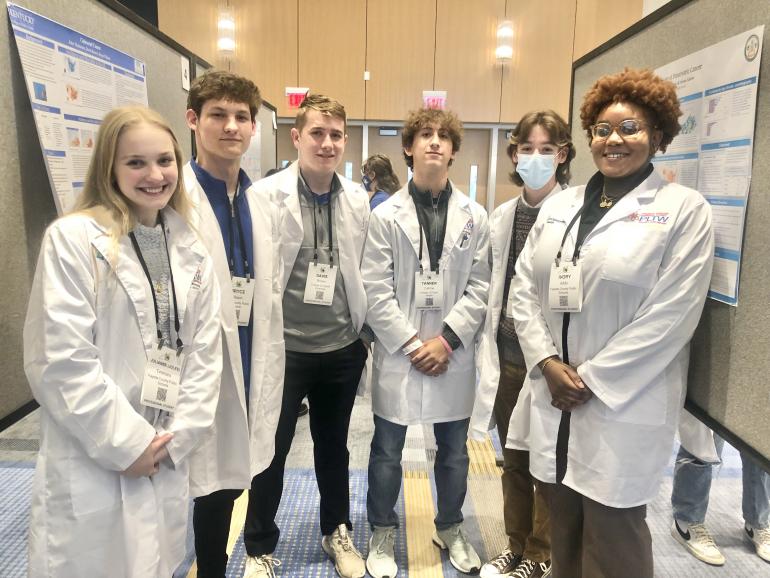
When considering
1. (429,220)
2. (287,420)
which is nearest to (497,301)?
(429,220)

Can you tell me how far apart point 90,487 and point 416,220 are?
126 centimetres

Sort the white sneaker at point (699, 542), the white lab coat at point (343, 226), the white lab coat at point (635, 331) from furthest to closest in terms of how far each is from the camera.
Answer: the white sneaker at point (699, 542), the white lab coat at point (343, 226), the white lab coat at point (635, 331)

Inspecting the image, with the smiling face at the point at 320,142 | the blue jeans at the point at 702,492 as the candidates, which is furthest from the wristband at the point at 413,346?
the blue jeans at the point at 702,492

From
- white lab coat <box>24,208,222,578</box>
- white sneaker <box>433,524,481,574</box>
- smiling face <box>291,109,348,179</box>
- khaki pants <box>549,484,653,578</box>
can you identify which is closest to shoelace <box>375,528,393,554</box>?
white sneaker <box>433,524,481,574</box>

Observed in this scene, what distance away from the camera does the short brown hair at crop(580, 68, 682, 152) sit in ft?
4.60

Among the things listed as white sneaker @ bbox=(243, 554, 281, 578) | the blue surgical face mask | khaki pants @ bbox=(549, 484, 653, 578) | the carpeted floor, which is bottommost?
the carpeted floor

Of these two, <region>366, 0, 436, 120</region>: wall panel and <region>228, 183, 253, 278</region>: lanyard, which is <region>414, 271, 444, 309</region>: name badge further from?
<region>366, 0, 436, 120</region>: wall panel

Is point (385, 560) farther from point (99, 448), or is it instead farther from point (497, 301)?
point (99, 448)

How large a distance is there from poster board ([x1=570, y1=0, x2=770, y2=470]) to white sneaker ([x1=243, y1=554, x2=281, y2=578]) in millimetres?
1535

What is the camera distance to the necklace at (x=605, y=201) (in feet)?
4.91

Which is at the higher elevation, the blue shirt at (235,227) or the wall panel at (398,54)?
the wall panel at (398,54)

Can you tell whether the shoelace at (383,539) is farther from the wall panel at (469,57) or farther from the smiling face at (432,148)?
the wall panel at (469,57)

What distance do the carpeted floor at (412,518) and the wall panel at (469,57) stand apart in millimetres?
3681

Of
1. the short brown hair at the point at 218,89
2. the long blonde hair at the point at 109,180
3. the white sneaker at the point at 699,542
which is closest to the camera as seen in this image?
the long blonde hair at the point at 109,180
